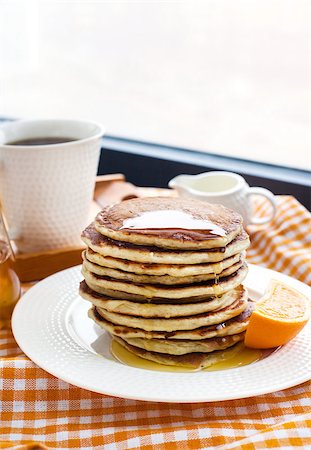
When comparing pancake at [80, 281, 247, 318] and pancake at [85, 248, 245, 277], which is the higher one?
pancake at [85, 248, 245, 277]

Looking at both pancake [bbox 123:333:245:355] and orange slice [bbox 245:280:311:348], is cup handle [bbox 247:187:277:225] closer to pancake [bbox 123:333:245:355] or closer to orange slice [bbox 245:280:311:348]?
orange slice [bbox 245:280:311:348]

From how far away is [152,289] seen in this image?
1076 mm

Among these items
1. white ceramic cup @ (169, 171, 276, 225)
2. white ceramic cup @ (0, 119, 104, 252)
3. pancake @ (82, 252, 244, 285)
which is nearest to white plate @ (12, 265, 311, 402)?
pancake @ (82, 252, 244, 285)

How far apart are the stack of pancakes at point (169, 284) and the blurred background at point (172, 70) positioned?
89 centimetres

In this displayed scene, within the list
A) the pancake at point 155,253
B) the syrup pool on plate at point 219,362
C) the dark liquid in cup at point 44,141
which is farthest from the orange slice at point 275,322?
the dark liquid in cup at point 44,141

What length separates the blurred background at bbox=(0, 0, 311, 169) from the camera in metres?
1.93

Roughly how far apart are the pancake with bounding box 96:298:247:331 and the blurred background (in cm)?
93

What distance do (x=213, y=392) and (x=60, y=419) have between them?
0.24 m

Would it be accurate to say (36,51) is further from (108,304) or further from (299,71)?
(108,304)

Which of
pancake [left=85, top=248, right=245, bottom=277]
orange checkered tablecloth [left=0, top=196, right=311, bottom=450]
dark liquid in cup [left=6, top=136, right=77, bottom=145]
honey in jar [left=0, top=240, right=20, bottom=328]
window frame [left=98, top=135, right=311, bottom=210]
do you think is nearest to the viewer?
orange checkered tablecloth [left=0, top=196, right=311, bottom=450]

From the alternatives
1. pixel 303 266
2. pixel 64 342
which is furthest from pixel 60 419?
pixel 303 266

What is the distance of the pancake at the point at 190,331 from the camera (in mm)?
1097

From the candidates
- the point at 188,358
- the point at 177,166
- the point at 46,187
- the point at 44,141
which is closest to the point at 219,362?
the point at 188,358

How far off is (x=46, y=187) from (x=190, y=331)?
557 millimetres
